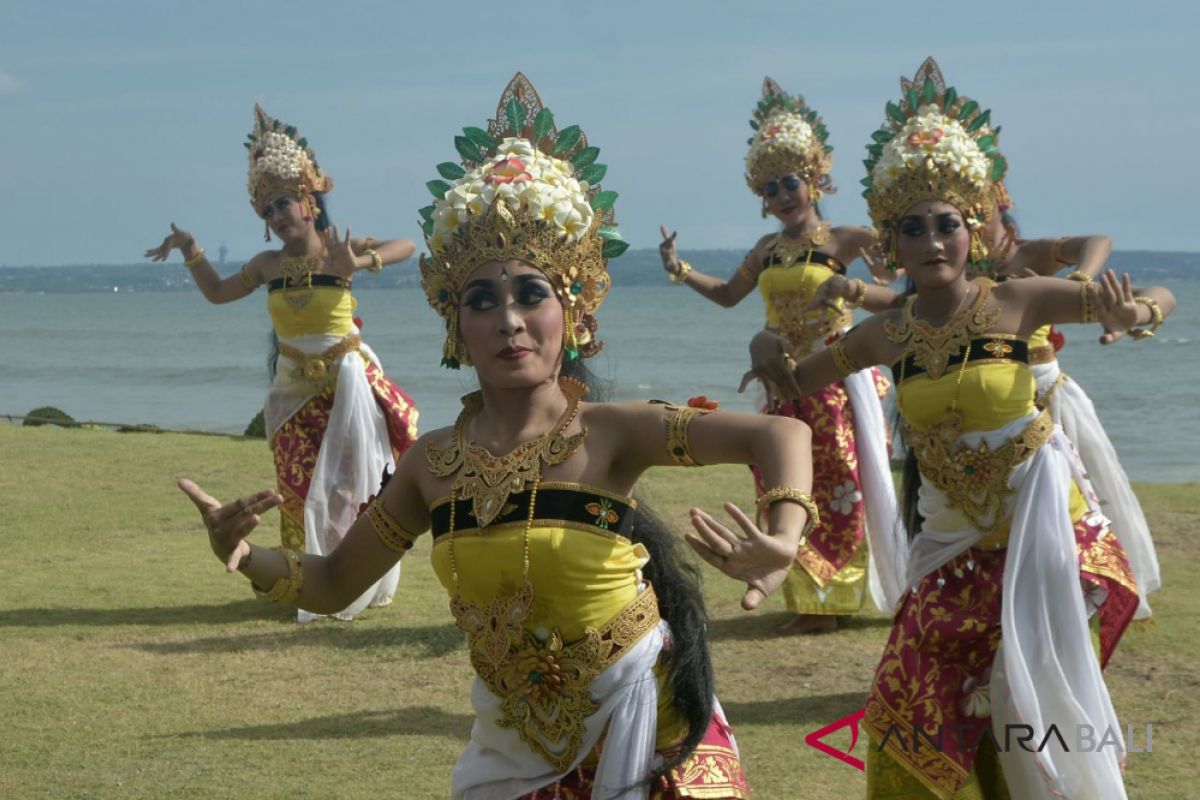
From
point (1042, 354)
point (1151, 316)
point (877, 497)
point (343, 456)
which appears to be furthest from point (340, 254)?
point (1151, 316)

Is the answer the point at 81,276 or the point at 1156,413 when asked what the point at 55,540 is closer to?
the point at 1156,413

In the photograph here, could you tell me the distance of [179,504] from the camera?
12.0 meters

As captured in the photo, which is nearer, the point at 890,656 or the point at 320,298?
the point at 890,656

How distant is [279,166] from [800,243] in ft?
8.62

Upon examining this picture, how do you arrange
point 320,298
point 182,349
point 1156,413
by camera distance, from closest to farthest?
point 320,298 < point 1156,413 < point 182,349

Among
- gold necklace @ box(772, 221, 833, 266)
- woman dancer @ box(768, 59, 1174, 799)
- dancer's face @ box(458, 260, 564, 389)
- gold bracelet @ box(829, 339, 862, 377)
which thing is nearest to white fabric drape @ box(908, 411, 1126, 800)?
woman dancer @ box(768, 59, 1174, 799)

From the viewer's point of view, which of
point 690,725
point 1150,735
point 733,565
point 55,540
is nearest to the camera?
point 733,565

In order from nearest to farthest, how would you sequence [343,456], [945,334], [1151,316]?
1. [1151,316]
2. [945,334]
3. [343,456]

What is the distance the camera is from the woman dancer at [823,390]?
8227 mm

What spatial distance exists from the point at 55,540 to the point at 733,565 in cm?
838

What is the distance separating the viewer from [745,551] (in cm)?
316

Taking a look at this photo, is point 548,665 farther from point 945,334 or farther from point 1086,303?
point 1086,303

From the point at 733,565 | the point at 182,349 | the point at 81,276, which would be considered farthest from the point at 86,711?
the point at 81,276

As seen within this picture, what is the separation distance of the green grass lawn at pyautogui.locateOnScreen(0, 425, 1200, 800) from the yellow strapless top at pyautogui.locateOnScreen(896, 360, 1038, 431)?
1.33 m
